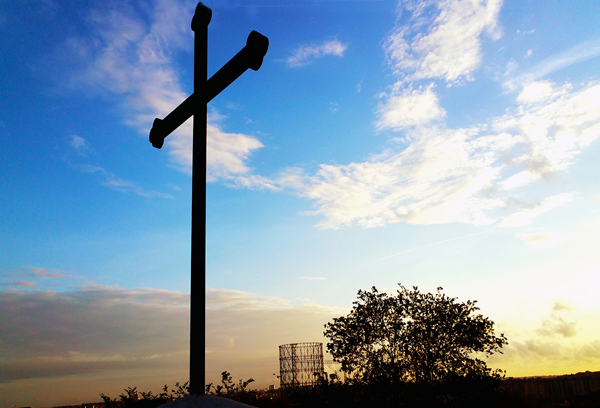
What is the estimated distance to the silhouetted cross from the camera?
5.60 meters

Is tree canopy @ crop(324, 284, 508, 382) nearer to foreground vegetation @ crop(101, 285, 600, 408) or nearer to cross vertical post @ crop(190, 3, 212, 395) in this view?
foreground vegetation @ crop(101, 285, 600, 408)

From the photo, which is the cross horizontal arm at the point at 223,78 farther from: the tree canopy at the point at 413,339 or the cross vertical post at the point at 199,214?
the tree canopy at the point at 413,339

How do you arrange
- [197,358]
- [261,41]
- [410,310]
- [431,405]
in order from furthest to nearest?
1. [410,310]
2. [431,405]
3. [261,41]
4. [197,358]

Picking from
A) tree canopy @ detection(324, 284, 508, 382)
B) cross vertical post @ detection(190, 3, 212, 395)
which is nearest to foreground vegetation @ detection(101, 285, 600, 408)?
tree canopy @ detection(324, 284, 508, 382)

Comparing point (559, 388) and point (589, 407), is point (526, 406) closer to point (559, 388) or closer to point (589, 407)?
point (589, 407)

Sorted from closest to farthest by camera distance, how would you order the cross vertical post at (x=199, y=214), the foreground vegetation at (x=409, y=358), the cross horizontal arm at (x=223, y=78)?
the cross vertical post at (x=199, y=214) → the cross horizontal arm at (x=223, y=78) → the foreground vegetation at (x=409, y=358)

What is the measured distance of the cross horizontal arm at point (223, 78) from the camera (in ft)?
20.3

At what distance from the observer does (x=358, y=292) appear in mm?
15219

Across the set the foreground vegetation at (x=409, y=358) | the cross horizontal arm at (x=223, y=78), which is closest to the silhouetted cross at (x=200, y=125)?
the cross horizontal arm at (x=223, y=78)

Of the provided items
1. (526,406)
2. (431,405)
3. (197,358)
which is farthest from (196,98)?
(526,406)

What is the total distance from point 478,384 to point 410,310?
2928 millimetres

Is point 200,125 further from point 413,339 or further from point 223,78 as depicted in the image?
point 413,339

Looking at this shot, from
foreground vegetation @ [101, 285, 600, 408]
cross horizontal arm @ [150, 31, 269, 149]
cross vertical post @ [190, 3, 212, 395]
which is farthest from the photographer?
foreground vegetation @ [101, 285, 600, 408]

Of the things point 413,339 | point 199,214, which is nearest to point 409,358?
point 413,339
